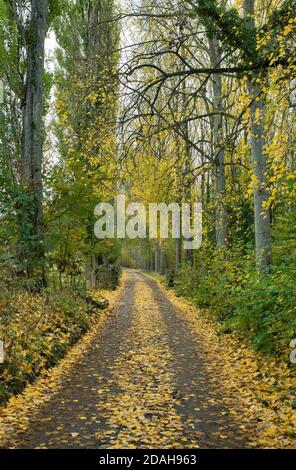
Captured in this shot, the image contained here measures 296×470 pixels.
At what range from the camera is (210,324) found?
425 inches

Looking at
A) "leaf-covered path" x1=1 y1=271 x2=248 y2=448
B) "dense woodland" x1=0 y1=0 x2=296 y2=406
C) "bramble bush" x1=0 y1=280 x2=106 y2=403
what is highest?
"dense woodland" x1=0 y1=0 x2=296 y2=406

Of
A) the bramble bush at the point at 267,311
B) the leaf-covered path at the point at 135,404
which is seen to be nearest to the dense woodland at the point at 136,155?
the bramble bush at the point at 267,311

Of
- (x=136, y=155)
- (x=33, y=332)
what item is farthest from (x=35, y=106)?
(x=33, y=332)

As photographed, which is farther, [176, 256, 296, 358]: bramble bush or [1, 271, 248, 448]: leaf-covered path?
[176, 256, 296, 358]: bramble bush

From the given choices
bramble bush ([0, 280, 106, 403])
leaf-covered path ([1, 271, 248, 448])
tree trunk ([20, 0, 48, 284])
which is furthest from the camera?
tree trunk ([20, 0, 48, 284])

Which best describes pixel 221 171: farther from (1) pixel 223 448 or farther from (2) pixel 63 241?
(1) pixel 223 448

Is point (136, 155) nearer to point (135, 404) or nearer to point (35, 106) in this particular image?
point (35, 106)

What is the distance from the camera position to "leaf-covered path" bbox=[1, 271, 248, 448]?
4051 mm

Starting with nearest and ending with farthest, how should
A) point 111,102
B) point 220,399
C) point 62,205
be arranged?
point 220,399 < point 111,102 < point 62,205

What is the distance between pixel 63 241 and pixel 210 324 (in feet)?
15.6

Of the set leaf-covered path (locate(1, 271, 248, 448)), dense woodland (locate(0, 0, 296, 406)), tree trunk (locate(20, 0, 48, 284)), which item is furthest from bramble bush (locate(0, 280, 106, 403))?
tree trunk (locate(20, 0, 48, 284))

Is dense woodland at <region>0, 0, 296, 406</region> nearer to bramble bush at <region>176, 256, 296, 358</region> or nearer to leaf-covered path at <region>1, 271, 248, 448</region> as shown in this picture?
bramble bush at <region>176, 256, 296, 358</region>

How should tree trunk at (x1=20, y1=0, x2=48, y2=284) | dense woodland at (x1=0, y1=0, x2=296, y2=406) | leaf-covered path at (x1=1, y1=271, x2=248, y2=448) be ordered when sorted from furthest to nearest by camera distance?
tree trunk at (x1=20, y1=0, x2=48, y2=284), dense woodland at (x1=0, y1=0, x2=296, y2=406), leaf-covered path at (x1=1, y1=271, x2=248, y2=448)
